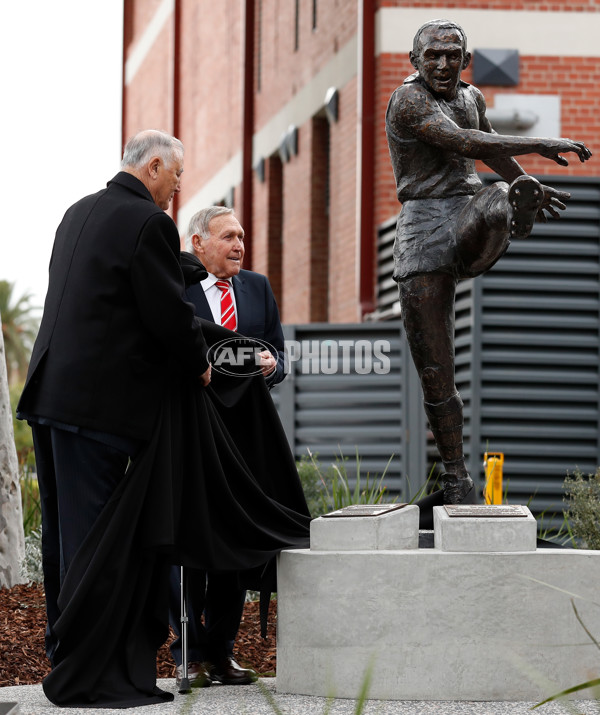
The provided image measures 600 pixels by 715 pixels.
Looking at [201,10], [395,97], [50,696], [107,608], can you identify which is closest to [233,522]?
[107,608]

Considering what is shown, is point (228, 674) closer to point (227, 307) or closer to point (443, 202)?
point (227, 307)

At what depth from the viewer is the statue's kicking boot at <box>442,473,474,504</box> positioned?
6.05 metres

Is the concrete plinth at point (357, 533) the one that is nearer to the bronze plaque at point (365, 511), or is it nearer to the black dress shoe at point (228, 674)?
the bronze plaque at point (365, 511)

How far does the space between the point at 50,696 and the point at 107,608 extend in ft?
1.28

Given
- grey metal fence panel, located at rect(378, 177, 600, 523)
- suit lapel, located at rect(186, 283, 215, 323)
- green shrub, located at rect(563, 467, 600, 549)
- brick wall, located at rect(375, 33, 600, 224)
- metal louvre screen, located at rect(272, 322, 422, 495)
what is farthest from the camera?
brick wall, located at rect(375, 33, 600, 224)

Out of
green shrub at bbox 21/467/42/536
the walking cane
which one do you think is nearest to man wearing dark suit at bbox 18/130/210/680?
the walking cane

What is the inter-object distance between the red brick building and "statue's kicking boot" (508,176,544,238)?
9761 millimetres

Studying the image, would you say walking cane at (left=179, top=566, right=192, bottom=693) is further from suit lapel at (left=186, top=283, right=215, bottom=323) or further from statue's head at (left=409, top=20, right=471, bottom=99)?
statue's head at (left=409, top=20, right=471, bottom=99)

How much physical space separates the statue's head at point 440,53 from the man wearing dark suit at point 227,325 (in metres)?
1.08

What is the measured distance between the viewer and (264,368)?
5.76 metres

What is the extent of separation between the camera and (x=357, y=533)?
5.33m

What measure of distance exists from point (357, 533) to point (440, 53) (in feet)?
6.92

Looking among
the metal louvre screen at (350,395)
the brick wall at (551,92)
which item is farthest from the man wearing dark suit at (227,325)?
the brick wall at (551,92)

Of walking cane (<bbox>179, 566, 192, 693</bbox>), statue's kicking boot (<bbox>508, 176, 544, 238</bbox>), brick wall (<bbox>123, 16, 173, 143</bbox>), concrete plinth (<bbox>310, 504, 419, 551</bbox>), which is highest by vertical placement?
brick wall (<bbox>123, 16, 173, 143</bbox>)
